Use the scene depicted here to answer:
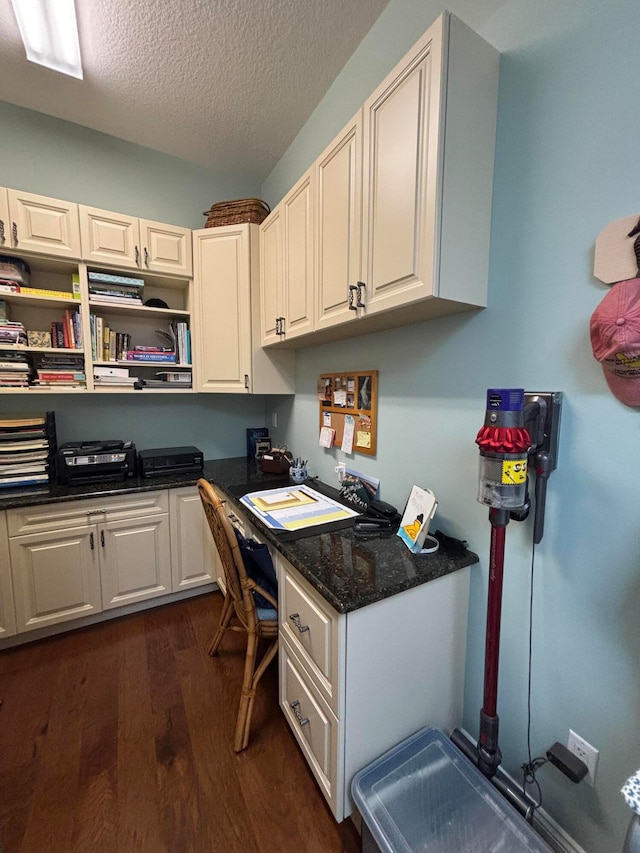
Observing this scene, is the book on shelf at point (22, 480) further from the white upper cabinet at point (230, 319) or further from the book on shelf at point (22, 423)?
the white upper cabinet at point (230, 319)

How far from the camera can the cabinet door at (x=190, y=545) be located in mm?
2225

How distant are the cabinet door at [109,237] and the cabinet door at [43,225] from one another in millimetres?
44

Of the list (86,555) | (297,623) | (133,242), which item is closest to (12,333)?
(133,242)

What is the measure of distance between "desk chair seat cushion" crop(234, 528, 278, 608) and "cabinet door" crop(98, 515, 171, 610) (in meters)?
0.92

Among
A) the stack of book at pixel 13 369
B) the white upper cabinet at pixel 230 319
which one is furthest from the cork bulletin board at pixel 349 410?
the stack of book at pixel 13 369

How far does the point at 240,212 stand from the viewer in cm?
221

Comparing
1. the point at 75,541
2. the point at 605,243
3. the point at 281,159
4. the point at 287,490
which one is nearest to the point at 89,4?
the point at 281,159

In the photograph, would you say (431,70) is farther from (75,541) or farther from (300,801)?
(75,541)

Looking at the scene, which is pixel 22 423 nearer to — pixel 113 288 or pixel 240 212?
pixel 113 288

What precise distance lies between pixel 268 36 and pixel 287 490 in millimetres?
2138

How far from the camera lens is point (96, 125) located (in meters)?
2.11

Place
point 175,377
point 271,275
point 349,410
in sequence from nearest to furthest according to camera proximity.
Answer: point 349,410 < point 271,275 < point 175,377

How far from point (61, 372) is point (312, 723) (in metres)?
2.20

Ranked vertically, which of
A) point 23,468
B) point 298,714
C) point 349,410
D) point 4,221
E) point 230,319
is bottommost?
point 298,714
